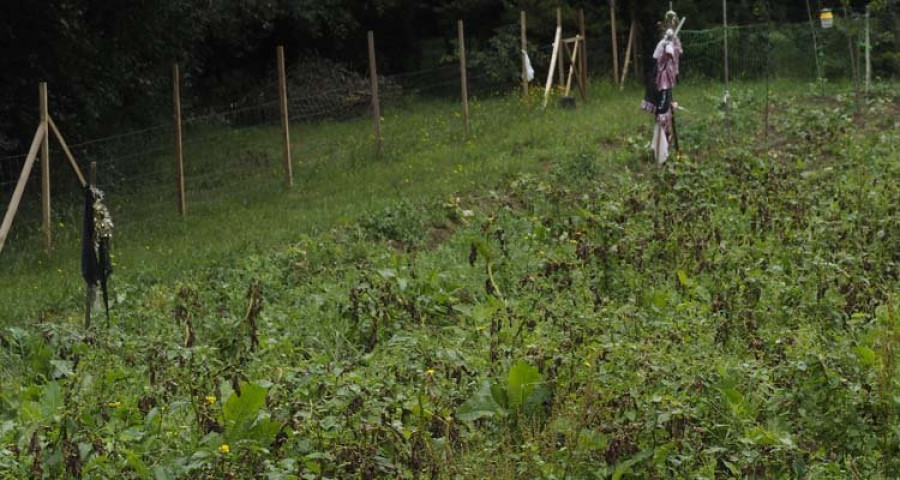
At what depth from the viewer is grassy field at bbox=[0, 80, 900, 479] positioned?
7043mm

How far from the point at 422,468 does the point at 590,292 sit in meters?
3.65

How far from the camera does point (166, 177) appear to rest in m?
17.8

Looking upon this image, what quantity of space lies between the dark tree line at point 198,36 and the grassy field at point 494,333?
3861 millimetres

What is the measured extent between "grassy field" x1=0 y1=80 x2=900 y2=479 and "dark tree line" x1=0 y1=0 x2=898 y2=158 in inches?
152

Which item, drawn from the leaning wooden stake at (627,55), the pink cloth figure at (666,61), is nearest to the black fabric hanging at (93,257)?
the pink cloth figure at (666,61)

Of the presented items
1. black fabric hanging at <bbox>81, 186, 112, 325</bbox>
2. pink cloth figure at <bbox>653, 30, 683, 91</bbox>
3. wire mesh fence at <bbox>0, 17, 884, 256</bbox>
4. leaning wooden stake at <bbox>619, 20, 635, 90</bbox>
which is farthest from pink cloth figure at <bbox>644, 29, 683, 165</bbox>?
leaning wooden stake at <bbox>619, 20, 635, 90</bbox>

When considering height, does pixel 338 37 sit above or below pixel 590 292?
above

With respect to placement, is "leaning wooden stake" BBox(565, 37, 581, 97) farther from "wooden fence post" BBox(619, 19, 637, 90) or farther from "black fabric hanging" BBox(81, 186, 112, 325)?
"black fabric hanging" BBox(81, 186, 112, 325)

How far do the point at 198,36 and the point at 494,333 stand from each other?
51.7 feet

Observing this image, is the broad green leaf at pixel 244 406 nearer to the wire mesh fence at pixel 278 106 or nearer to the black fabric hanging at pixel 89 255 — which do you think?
the black fabric hanging at pixel 89 255

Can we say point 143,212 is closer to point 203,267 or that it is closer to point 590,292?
point 203,267

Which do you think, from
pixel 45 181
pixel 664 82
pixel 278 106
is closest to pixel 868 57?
pixel 664 82

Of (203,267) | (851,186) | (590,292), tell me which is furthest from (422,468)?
A: (851,186)

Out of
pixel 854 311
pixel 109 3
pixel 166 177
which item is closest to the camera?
pixel 854 311
